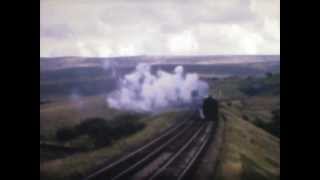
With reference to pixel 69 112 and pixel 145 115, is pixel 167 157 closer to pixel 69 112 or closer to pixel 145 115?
pixel 145 115

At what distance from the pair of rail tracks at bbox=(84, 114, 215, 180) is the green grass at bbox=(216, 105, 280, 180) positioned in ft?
0.43

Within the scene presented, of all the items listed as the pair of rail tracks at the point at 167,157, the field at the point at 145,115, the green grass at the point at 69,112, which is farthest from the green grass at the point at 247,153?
the green grass at the point at 69,112

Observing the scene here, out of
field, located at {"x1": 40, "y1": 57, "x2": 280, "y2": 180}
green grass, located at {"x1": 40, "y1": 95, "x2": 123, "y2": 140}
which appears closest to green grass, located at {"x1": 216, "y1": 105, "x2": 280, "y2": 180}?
field, located at {"x1": 40, "y1": 57, "x2": 280, "y2": 180}

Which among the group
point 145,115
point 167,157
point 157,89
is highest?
point 157,89

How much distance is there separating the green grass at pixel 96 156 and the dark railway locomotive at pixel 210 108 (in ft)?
0.42

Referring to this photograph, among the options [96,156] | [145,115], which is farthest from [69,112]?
[145,115]

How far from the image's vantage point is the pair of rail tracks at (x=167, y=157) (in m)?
4.23

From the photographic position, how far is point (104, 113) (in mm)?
4316

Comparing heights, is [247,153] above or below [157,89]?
below

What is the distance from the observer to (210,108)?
4.32 meters

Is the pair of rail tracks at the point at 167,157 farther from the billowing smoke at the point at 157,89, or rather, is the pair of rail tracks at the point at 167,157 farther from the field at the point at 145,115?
the billowing smoke at the point at 157,89
